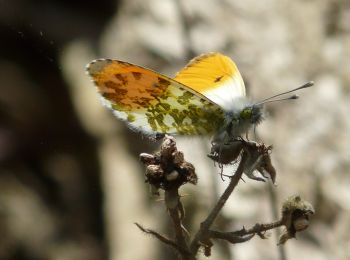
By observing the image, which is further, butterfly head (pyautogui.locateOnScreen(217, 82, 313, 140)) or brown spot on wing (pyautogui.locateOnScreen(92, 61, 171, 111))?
butterfly head (pyautogui.locateOnScreen(217, 82, 313, 140))

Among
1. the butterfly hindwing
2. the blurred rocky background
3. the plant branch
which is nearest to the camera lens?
the plant branch

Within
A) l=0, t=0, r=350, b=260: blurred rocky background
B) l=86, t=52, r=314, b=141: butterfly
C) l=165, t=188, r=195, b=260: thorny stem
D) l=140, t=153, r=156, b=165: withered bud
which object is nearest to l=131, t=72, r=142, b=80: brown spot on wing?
l=86, t=52, r=314, b=141: butterfly

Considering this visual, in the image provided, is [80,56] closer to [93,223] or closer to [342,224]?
[93,223]

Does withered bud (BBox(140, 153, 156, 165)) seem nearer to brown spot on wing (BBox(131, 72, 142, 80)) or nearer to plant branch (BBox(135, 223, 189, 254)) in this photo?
plant branch (BBox(135, 223, 189, 254))

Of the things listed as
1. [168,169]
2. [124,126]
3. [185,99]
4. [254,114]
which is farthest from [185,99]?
[124,126]

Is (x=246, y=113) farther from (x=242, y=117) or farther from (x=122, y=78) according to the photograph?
(x=122, y=78)

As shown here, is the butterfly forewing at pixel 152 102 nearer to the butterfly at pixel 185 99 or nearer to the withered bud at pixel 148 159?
the butterfly at pixel 185 99

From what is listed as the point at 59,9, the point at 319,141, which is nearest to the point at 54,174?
the point at 59,9

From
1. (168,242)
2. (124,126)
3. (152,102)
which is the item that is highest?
(124,126)
